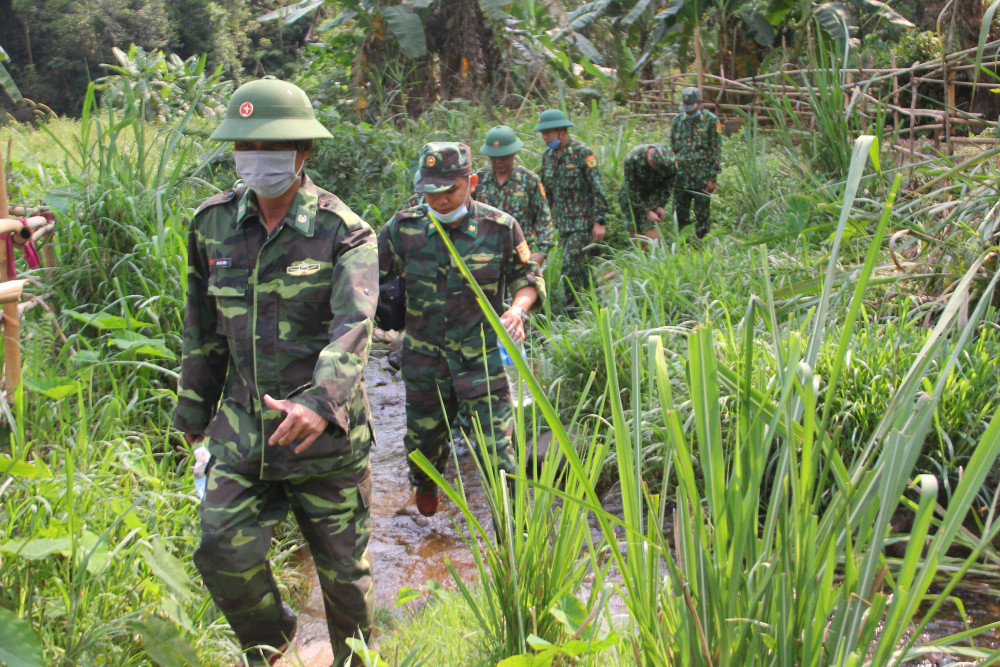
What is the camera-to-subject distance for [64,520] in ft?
8.99

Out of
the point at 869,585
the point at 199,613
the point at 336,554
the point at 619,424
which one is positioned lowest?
the point at 199,613

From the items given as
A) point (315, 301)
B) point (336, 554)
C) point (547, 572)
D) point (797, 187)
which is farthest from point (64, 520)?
point (797, 187)

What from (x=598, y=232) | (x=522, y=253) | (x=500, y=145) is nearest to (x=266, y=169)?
(x=522, y=253)

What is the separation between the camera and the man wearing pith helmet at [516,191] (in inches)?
247

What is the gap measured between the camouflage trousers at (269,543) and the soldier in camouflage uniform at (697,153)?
6819mm

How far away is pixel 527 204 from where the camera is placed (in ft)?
20.9

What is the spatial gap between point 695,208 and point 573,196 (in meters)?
1.87

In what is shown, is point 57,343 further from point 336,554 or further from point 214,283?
point 336,554

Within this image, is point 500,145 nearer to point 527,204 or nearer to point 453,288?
point 527,204

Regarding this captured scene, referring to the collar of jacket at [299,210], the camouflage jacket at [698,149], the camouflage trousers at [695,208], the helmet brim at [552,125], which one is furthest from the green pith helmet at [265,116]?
the camouflage jacket at [698,149]

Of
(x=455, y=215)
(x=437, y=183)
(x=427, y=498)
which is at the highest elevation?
(x=437, y=183)

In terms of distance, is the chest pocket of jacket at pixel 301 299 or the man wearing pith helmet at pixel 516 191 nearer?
the chest pocket of jacket at pixel 301 299

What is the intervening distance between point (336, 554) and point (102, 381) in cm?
214

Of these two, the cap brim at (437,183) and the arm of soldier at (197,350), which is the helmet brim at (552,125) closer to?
the cap brim at (437,183)
